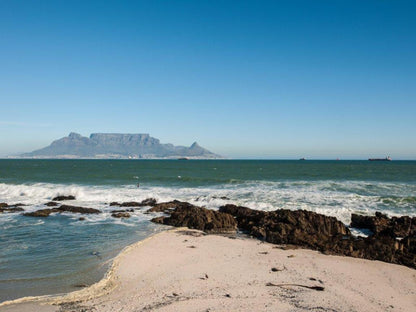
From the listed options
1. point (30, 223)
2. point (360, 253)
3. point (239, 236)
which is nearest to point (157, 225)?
point (239, 236)

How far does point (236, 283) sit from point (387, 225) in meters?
10.1

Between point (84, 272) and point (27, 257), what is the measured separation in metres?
2.78

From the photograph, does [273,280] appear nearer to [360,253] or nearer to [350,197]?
[360,253]

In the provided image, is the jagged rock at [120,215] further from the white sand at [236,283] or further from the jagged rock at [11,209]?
the white sand at [236,283]

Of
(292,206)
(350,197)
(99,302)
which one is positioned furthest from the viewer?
(350,197)

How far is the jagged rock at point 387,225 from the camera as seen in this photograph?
14.3 meters

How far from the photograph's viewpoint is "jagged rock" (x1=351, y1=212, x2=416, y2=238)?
14.3 metres

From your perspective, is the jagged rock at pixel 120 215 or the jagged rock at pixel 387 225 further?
the jagged rock at pixel 120 215

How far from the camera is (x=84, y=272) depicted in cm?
919

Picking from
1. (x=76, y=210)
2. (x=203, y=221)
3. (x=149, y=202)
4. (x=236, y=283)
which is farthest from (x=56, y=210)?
(x=236, y=283)

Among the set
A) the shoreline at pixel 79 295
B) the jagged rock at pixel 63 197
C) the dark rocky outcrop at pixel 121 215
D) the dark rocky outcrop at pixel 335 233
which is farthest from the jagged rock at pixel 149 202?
the shoreline at pixel 79 295

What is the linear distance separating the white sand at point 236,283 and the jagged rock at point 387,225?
15.5 ft

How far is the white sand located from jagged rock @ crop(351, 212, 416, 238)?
4.72 metres

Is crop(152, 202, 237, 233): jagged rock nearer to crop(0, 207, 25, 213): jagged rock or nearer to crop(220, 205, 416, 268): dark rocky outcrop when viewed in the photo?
crop(220, 205, 416, 268): dark rocky outcrop
